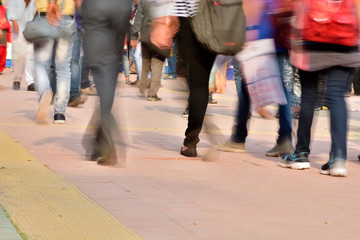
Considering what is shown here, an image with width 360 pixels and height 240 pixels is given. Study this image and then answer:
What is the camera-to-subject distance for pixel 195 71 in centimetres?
750

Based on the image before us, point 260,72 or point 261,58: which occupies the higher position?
point 261,58

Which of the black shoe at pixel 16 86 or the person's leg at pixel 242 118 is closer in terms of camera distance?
the person's leg at pixel 242 118

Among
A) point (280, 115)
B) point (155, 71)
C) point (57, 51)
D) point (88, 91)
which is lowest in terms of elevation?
point (88, 91)

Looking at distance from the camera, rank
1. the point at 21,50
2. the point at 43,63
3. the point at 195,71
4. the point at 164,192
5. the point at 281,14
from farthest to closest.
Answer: the point at 21,50 → the point at 43,63 → the point at 195,71 → the point at 281,14 → the point at 164,192

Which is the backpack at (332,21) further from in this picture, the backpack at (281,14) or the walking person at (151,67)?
the walking person at (151,67)

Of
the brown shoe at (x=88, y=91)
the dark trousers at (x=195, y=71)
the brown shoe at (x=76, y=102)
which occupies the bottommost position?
the brown shoe at (x=88, y=91)

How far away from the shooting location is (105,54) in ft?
23.0

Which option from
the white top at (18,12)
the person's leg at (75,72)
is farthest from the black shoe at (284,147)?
the white top at (18,12)

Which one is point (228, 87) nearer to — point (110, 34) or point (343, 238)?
point (110, 34)

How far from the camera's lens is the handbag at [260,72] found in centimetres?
694

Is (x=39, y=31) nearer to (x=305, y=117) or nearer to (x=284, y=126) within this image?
(x=284, y=126)

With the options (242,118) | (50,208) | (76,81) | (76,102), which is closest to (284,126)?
(242,118)

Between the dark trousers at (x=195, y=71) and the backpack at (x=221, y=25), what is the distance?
8.6 inches

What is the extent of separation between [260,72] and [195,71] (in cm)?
73
